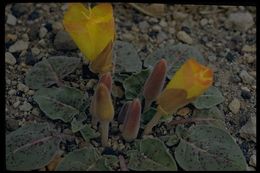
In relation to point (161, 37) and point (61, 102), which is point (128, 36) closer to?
point (161, 37)

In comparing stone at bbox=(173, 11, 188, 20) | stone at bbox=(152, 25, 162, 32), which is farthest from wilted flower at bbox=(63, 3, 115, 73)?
stone at bbox=(173, 11, 188, 20)

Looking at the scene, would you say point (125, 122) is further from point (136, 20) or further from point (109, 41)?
point (136, 20)

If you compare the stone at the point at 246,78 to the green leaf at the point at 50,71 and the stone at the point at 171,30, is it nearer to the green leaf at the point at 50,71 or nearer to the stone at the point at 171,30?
the stone at the point at 171,30

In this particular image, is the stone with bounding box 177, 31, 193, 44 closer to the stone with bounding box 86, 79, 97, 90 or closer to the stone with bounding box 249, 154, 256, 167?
the stone with bounding box 86, 79, 97, 90

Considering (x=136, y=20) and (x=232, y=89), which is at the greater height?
(x=136, y=20)

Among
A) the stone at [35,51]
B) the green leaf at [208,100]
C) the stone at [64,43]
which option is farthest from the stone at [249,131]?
the stone at [35,51]

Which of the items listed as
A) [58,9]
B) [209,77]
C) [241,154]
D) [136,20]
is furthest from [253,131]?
[58,9]

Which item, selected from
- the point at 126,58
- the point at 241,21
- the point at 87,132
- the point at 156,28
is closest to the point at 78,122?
the point at 87,132
